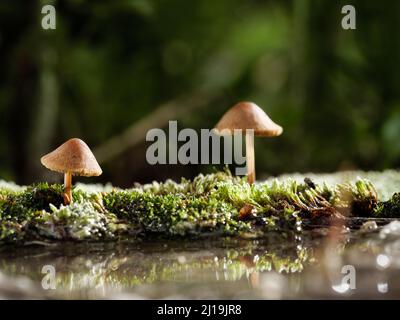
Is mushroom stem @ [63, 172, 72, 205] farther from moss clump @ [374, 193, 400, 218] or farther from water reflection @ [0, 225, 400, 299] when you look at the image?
moss clump @ [374, 193, 400, 218]

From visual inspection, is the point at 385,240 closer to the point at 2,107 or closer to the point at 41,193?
the point at 41,193

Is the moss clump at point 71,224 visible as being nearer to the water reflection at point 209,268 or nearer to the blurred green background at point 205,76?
the water reflection at point 209,268

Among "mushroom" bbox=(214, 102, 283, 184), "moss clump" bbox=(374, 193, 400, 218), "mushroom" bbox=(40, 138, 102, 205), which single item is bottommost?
"moss clump" bbox=(374, 193, 400, 218)

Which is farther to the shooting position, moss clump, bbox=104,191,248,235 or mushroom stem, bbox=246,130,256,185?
mushroom stem, bbox=246,130,256,185

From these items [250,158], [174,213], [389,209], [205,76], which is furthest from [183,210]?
[205,76]

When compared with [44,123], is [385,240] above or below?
below

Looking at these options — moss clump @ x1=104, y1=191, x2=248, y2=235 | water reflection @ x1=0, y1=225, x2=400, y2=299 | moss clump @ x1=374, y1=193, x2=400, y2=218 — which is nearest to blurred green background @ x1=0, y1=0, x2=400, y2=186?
moss clump @ x1=374, y1=193, x2=400, y2=218
